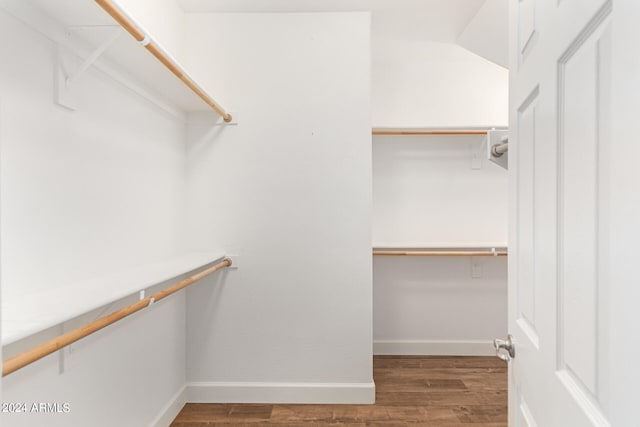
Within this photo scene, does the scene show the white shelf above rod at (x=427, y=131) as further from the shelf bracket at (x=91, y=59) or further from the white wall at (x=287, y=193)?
the shelf bracket at (x=91, y=59)

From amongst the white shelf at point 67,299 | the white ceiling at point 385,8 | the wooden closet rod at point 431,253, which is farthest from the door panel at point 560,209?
the wooden closet rod at point 431,253

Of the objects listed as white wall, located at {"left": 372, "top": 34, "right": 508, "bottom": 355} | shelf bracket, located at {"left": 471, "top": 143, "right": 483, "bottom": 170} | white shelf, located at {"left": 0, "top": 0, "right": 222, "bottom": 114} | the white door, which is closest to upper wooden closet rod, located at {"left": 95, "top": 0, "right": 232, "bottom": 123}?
white shelf, located at {"left": 0, "top": 0, "right": 222, "bottom": 114}

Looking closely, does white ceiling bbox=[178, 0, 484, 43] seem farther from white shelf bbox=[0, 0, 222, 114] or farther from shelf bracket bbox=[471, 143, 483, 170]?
shelf bracket bbox=[471, 143, 483, 170]

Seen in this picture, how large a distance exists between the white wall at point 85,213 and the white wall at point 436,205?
5.27ft

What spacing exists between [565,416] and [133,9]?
6.41 ft

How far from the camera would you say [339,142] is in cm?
236

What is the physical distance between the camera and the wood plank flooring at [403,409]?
212cm

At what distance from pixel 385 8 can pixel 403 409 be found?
7.20 feet

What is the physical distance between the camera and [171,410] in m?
2.14

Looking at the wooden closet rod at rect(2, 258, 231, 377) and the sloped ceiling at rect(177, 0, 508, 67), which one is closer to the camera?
the wooden closet rod at rect(2, 258, 231, 377)

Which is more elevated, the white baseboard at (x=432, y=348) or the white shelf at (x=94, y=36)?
the white shelf at (x=94, y=36)

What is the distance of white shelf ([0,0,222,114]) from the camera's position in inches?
44.8

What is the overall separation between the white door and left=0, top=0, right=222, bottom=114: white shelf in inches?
43.0

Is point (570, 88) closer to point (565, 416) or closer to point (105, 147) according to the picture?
point (565, 416)
